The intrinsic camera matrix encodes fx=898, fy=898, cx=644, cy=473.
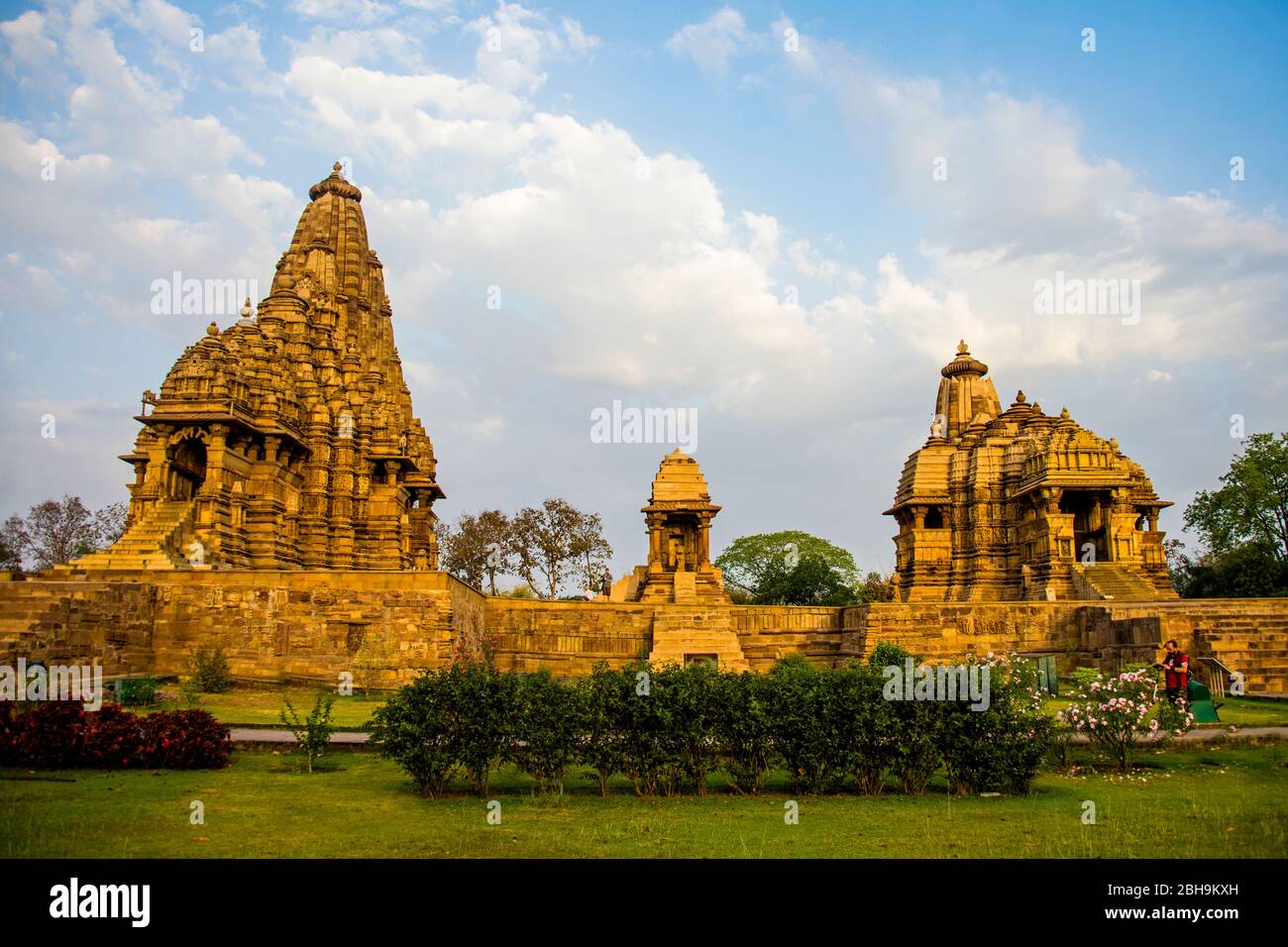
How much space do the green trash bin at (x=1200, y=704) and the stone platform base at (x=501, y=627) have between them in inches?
254

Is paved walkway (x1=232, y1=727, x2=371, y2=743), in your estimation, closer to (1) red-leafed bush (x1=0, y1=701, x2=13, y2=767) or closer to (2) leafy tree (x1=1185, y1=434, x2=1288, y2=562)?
(1) red-leafed bush (x1=0, y1=701, x2=13, y2=767)

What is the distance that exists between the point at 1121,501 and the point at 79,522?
5943 cm

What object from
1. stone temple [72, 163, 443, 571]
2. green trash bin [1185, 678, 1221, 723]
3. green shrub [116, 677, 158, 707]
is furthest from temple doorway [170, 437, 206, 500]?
green trash bin [1185, 678, 1221, 723]

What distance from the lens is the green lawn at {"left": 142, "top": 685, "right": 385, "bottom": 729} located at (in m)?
14.6

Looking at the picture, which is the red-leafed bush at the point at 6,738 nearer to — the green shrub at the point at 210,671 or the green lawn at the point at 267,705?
the green lawn at the point at 267,705

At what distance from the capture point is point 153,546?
74.9 feet

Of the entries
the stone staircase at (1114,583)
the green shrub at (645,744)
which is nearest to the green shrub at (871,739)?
the green shrub at (645,744)

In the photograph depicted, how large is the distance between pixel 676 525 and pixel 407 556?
41.9ft

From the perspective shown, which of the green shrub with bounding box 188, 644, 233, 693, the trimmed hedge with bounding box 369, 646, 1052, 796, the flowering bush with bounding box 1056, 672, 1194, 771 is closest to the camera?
the trimmed hedge with bounding box 369, 646, 1052, 796

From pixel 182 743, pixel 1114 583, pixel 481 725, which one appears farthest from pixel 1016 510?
pixel 182 743

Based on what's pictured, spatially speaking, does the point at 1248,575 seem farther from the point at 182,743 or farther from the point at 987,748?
the point at 182,743

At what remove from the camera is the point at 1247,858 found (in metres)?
6.38

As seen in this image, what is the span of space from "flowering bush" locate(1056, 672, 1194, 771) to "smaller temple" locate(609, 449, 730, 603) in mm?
18214
